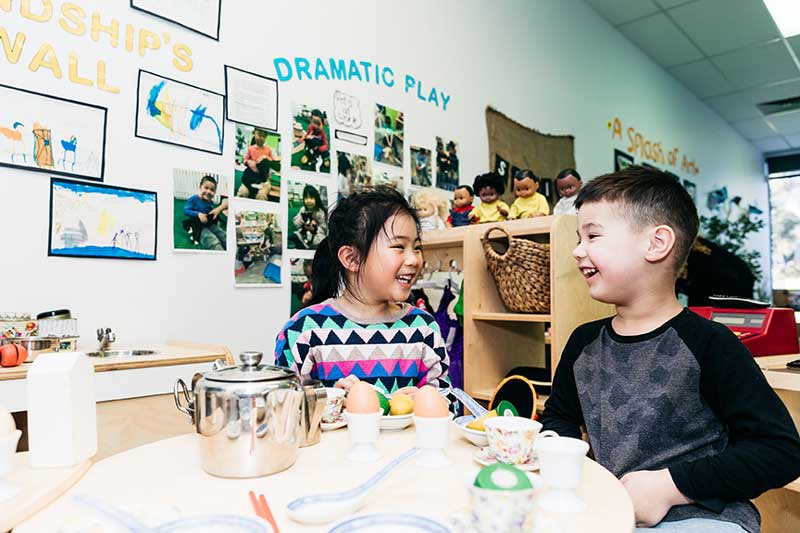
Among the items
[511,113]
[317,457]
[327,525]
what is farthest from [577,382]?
[511,113]

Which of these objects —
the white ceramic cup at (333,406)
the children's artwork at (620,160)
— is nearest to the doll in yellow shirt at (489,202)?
the white ceramic cup at (333,406)

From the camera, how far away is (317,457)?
0.87m

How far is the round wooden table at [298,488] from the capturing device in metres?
0.65

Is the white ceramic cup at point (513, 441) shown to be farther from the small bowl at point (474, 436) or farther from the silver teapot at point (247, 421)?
the silver teapot at point (247, 421)

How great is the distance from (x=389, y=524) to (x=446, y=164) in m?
2.44

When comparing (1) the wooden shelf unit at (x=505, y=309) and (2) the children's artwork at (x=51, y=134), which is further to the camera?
(1) the wooden shelf unit at (x=505, y=309)

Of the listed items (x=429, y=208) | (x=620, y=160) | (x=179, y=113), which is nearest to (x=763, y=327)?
(x=429, y=208)

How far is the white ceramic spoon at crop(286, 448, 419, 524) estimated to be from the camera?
627mm

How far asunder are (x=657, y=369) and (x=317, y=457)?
652 millimetres

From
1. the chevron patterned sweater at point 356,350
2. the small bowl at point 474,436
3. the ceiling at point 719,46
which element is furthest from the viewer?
the ceiling at point 719,46

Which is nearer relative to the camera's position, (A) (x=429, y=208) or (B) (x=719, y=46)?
(A) (x=429, y=208)

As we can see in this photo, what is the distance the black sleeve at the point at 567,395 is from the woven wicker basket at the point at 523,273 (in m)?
0.64

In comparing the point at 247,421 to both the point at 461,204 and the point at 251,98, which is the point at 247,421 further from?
the point at 461,204

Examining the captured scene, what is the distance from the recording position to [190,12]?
1.94 meters
